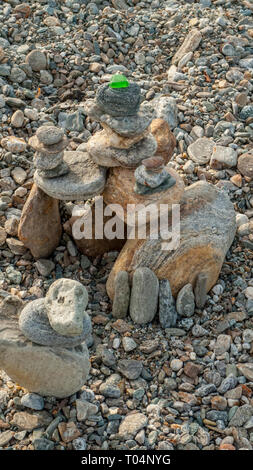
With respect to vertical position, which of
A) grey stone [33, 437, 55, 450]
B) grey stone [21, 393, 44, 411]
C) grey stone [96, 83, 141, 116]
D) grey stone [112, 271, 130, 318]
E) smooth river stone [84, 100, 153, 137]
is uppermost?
grey stone [96, 83, 141, 116]

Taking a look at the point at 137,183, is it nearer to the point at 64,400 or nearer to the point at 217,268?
the point at 217,268

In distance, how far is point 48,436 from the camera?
3.54m

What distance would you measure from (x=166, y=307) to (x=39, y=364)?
3.33 ft

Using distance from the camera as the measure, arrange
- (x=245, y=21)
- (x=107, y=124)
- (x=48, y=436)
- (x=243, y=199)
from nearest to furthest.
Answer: (x=48, y=436) → (x=107, y=124) → (x=243, y=199) → (x=245, y=21)

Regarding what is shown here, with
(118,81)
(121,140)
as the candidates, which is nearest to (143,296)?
(121,140)

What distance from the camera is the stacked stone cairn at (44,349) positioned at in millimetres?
3473

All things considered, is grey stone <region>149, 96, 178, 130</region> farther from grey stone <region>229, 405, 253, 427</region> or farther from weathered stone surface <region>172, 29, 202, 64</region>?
grey stone <region>229, 405, 253, 427</region>

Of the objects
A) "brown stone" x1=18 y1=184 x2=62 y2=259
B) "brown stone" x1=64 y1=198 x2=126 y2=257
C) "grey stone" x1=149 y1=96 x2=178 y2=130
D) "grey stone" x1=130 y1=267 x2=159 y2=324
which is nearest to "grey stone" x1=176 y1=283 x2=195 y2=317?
"grey stone" x1=130 y1=267 x2=159 y2=324

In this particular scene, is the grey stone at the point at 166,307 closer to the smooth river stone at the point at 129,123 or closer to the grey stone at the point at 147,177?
the grey stone at the point at 147,177

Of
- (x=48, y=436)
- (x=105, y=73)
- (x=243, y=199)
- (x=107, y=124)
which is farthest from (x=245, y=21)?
(x=48, y=436)

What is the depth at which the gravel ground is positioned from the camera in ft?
12.0

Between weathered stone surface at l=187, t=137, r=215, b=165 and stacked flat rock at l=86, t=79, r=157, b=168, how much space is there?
1181 millimetres

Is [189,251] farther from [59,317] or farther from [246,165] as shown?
[59,317]

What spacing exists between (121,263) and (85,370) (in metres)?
0.92
